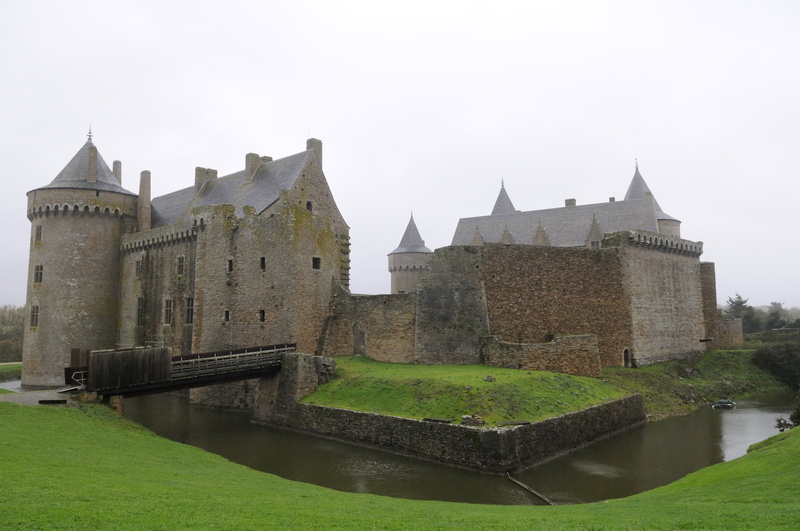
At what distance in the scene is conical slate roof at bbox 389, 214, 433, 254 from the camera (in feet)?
186

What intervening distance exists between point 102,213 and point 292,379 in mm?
20531

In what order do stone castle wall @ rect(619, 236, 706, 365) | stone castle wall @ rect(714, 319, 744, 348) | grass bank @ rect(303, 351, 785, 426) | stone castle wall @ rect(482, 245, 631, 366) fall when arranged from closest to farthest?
grass bank @ rect(303, 351, 785, 426)
stone castle wall @ rect(482, 245, 631, 366)
stone castle wall @ rect(619, 236, 706, 365)
stone castle wall @ rect(714, 319, 744, 348)

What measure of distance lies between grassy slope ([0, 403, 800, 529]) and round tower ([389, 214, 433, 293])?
1686 inches

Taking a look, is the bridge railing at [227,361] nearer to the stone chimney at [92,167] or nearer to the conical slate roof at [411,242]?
the stone chimney at [92,167]

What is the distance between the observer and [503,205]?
5616 cm

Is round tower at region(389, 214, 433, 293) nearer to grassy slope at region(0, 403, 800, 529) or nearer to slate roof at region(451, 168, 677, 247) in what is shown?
slate roof at region(451, 168, 677, 247)

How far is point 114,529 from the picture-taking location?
20.7 ft

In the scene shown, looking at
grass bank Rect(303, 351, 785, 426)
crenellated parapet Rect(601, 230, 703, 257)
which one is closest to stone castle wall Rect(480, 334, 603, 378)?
grass bank Rect(303, 351, 785, 426)

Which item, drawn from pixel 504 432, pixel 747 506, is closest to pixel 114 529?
pixel 747 506

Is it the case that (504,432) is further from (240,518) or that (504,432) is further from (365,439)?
(240,518)

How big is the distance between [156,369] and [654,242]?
26.0 m

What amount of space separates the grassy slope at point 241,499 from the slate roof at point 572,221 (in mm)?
29465

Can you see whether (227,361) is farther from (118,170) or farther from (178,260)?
(118,170)

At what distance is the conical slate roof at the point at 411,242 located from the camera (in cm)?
5675
